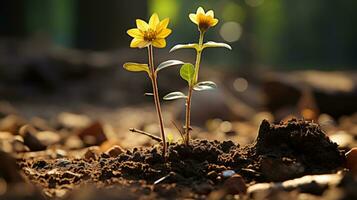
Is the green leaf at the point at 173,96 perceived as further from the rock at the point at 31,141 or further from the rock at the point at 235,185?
the rock at the point at 31,141

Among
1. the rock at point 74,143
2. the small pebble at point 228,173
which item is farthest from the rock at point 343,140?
the rock at point 74,143

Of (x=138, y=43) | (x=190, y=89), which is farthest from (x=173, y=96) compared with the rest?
(x=138, y=43)

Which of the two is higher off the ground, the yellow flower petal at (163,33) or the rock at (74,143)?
the yellow flower petal at (163,33)

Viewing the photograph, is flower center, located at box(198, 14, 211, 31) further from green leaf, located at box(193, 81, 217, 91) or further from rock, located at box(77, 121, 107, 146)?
rock, located at box(77, 121, 107, 146)

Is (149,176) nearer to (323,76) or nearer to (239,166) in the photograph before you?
(239,166)

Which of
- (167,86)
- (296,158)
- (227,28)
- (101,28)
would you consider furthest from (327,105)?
(227,28)

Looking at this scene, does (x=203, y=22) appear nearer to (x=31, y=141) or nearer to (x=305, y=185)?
(x=305, y=185)
